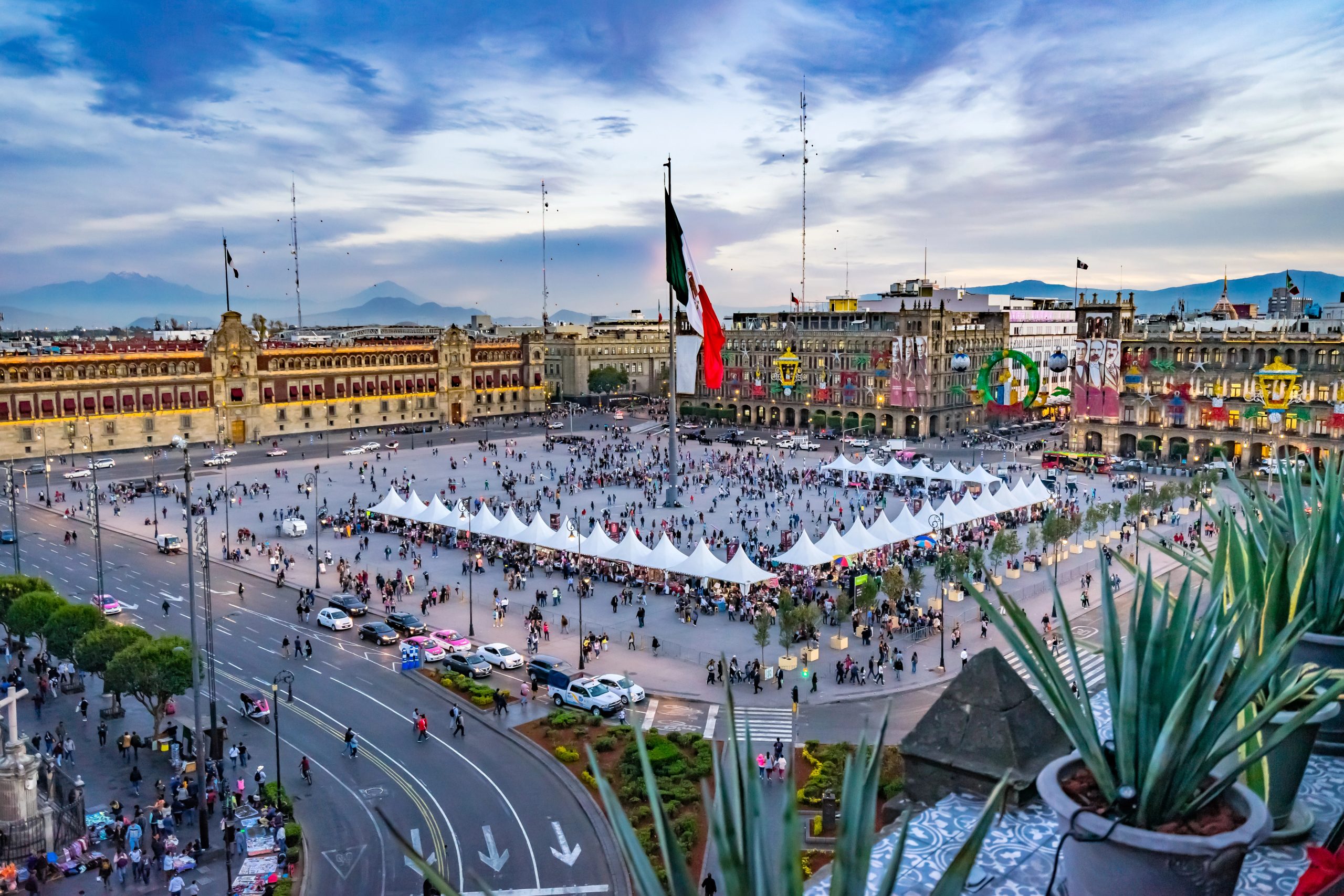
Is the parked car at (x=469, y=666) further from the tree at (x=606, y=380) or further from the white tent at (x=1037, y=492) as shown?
the tree at (x=606, y=380)

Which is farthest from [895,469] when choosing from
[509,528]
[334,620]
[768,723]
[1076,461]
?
[768,723]

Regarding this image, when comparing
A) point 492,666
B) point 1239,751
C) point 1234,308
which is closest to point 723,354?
point 1234,308

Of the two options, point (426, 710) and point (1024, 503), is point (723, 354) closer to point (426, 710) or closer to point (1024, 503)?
point (1024, 503)

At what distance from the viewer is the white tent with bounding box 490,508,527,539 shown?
5412 cm

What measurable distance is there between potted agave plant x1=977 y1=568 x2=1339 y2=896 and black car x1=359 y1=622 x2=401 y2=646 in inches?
1339

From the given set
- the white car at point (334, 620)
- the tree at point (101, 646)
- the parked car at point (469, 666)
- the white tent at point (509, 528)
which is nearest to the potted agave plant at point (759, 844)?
the tree at point (101, 646)

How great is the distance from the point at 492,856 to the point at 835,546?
28.1 metres

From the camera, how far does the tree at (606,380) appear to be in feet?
507

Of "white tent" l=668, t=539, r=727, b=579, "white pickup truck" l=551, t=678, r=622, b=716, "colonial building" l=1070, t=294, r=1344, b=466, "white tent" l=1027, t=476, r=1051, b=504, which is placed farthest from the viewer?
"colonial building" l=1070, t=294, r=1344, b=466

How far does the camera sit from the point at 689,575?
48.3 m

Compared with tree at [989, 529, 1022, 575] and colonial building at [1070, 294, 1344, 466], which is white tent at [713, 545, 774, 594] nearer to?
tree at [989, 529, 1022, 575]

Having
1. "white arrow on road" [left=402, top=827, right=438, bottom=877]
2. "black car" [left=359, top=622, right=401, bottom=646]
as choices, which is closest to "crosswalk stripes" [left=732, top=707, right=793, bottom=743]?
"white arrow on road" [left=402, top=827, right=438, bottom=877]

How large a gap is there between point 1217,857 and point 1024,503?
55.4m

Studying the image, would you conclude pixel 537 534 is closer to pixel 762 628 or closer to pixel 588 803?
pixel 762 628
